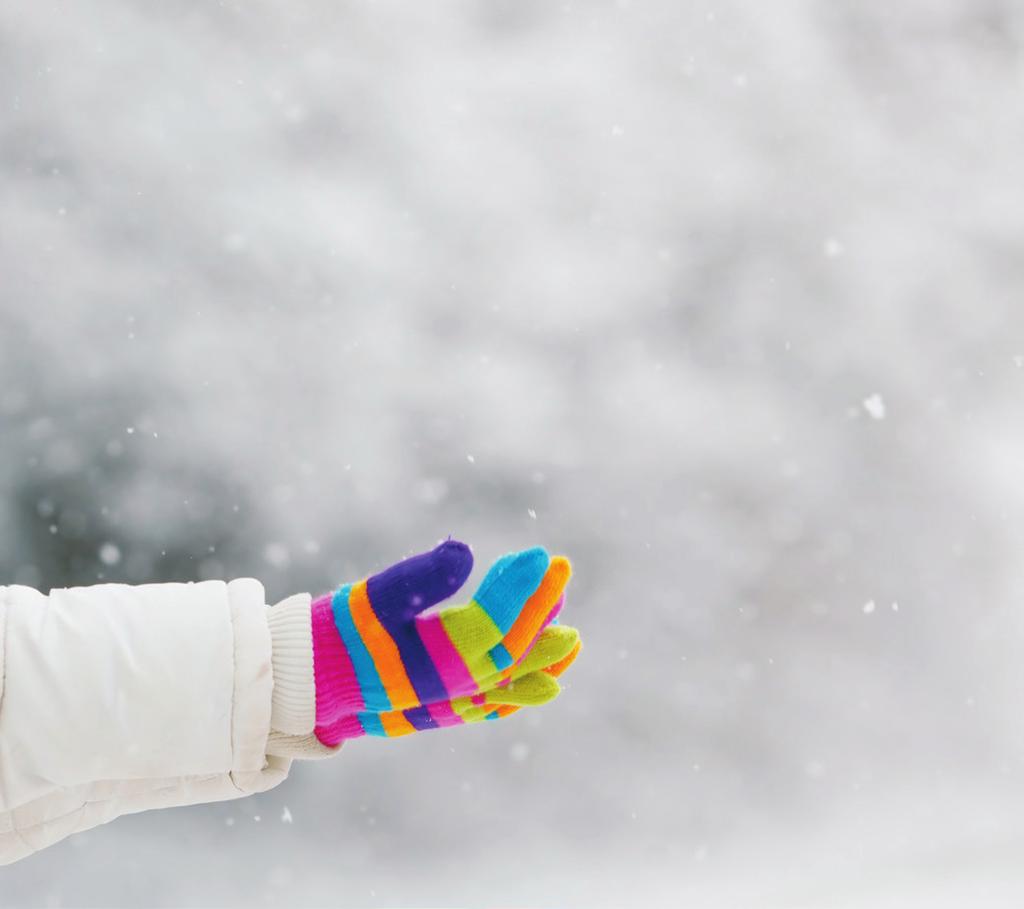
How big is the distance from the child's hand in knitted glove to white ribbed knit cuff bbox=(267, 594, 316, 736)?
0.03ft

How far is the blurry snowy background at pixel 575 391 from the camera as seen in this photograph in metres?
1.95

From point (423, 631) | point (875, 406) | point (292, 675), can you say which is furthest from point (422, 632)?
point (875, 406)

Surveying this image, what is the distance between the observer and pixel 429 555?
86 cm

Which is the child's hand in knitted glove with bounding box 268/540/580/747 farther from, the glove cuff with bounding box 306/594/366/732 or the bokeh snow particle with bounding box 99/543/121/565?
the bokeh snow particle with bounding box 99/543/121/565

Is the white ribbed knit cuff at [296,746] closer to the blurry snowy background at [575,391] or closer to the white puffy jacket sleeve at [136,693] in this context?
the white puffy jacket sleeve at [136,693]

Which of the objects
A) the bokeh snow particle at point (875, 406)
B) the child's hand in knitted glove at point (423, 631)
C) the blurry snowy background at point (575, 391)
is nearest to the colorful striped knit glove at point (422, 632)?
the child's hand in knitted glove at point (423, 631)

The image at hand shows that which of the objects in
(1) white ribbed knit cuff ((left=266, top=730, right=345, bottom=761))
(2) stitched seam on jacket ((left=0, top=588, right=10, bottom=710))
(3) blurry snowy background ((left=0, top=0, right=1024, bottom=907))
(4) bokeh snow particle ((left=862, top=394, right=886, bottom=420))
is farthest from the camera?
(4) bokeh snow particle ((left=862, top=394, right=886, bottom=420))

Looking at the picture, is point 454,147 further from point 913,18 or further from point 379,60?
point 913,18

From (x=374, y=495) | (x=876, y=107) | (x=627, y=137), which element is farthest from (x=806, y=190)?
(x=374, y=495)

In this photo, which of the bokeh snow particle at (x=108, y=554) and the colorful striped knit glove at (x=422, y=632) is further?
the bokeh snow particle at (x=108, y=554)

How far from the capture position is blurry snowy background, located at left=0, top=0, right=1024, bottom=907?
76.9 inches

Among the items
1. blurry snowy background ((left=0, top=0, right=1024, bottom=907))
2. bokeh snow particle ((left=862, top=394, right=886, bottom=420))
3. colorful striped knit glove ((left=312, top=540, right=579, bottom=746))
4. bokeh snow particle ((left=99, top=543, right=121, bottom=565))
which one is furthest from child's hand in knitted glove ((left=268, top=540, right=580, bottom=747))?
bokeh snow particle ((left=862, top=394, right=886, bottom=420))

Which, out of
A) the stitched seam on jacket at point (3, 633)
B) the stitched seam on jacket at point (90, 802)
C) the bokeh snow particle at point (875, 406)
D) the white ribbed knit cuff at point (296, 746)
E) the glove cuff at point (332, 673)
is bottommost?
the bokeh snow particle at point (875, 406)

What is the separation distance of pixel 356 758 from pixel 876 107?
1697mm
